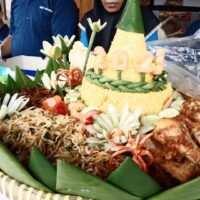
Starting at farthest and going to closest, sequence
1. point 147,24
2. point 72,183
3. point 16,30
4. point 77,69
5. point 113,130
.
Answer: point 16,30, point 147,24, point 77,69, point 113,130, point 72,183

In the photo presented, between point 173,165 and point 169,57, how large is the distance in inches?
20.7

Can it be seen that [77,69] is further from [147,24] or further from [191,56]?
[147,24]

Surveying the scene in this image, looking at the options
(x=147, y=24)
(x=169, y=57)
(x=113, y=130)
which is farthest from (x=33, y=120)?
(x=147, y=24)

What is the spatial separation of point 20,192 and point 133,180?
0.21 m

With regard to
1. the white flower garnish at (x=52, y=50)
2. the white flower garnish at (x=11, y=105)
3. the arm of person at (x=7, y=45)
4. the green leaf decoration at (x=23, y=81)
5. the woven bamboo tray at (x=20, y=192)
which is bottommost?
the arm of person at (x=7, y=45)

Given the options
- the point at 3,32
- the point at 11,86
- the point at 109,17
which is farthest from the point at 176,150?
the point at 3,32

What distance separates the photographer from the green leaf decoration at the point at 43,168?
70cm

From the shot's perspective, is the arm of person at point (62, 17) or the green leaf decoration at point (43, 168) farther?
the arm of person at point (62, 17)

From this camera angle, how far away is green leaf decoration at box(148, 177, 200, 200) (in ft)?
2.14

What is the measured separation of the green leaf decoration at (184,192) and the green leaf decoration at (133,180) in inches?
0.8

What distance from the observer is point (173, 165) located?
28.6 inches

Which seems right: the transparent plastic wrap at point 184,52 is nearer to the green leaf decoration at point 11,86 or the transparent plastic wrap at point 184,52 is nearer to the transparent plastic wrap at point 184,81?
the transparent plastic wrap at point 184,81

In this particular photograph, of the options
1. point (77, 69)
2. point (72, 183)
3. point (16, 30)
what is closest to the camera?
point (72, 183)

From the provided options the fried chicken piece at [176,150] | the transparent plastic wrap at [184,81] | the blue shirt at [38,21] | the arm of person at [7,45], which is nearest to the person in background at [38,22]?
the blue shirt at [38,21]
